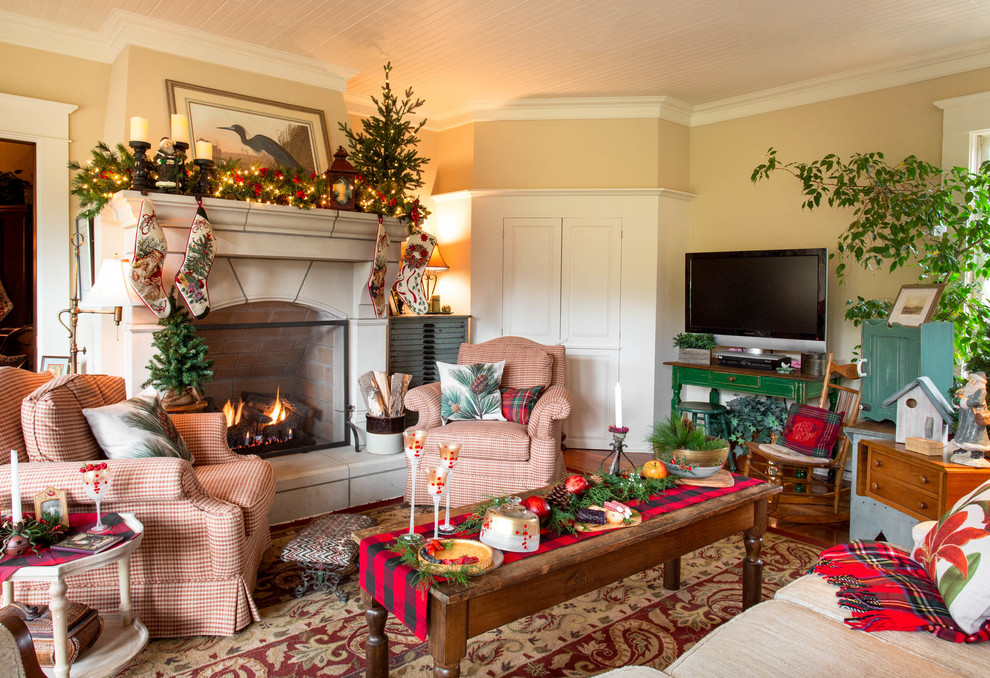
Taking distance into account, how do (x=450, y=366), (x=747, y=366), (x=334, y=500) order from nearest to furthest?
(x=334, y=500) → (x=450, y=366) → (x=747, y=366)

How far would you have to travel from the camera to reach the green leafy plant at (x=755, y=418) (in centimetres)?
446

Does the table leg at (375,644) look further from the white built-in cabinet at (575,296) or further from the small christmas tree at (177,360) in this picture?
the white built-in cabinet at (575,296)

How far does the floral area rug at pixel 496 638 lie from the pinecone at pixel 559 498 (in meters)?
0.53

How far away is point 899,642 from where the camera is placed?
1.56 metres

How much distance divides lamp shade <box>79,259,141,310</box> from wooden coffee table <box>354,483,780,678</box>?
187 cm

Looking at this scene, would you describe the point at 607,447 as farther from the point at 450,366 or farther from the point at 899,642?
the point at 899,642

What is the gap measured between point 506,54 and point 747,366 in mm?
2608

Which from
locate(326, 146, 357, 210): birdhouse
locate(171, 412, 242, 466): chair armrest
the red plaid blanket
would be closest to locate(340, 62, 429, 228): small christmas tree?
locate(326, 146, 357, 210): birdhouse

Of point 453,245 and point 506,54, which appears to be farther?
point 453,245

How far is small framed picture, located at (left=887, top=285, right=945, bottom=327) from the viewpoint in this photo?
3127 mm

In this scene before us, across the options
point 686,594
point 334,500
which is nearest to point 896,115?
point 686,594

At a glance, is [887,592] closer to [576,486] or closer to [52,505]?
[576,486]

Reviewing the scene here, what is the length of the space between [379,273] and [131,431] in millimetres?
1869

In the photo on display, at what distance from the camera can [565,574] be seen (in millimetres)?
1825
